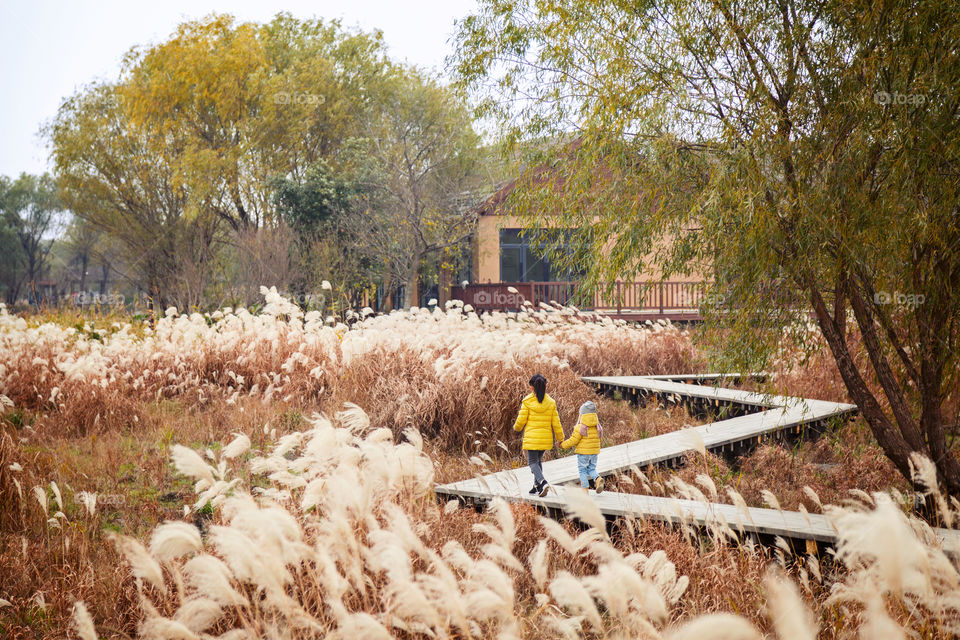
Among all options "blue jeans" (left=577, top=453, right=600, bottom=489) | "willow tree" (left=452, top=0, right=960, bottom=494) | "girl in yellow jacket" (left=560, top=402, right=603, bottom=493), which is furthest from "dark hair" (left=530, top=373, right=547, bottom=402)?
"willow tree" (left=452, top=0, right=960, bottom=494)

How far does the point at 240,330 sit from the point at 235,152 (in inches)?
673

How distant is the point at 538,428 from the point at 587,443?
1.15 ft

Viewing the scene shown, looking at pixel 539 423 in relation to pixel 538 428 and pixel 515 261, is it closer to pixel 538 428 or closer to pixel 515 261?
pixel 538 428

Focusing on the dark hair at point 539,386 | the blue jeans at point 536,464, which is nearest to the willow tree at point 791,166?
the dark hair at point 539,386

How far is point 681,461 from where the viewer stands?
235 inches

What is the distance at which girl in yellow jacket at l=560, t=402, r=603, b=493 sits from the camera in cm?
472

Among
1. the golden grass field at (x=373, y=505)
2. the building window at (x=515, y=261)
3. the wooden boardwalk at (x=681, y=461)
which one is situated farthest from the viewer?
the building window at (x=515, y=261)

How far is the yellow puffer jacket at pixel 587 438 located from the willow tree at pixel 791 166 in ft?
3.95

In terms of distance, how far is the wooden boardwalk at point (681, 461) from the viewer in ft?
13.1

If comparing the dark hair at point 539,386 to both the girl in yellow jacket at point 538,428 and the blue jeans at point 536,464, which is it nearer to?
the girl in yellow jacket at point 538,428

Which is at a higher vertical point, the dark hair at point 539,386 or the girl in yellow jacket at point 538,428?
the dark hair at point 539,386

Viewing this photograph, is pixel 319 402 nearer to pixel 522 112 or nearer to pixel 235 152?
pixel 522 112

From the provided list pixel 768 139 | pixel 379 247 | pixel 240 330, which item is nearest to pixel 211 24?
pixel 379 247

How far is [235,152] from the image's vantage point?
25.2 meters
